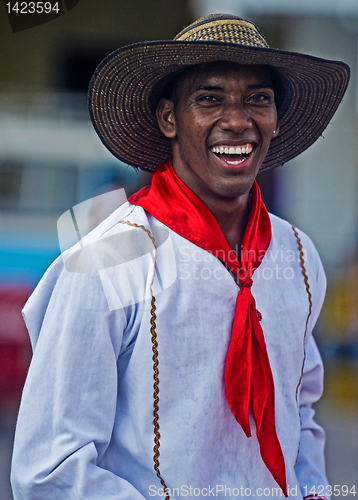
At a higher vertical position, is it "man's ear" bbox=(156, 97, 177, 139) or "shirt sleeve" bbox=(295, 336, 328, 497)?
"man's ear" bbox=(156, 97, 177, 139)

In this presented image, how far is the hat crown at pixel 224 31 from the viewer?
1.46 meters

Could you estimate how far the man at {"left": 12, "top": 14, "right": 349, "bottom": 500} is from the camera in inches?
50.0

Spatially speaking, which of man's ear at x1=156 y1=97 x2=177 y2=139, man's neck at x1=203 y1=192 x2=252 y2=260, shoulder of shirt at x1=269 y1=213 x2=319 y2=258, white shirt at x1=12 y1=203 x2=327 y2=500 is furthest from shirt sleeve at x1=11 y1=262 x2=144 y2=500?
shoulder of shirt at x1=269 y1=213 x2=319 y2=258

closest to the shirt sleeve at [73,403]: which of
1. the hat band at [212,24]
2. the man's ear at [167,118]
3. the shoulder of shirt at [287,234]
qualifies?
the man's ear at [167,118]

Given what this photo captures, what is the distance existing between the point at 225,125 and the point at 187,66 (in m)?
0.24

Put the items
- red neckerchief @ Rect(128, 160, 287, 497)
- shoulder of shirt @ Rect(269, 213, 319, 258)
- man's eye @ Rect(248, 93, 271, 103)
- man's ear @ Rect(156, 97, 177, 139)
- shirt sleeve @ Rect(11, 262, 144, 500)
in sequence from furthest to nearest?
1. shoulder of shirt @ Rect(269, 213, 319, 258)
2. man's ear @ Rect(156, 97, 177, 139)
3. man's eye @ Rect(248, 93, 271, 103)
4. red neckerchief @ Rect(128, 160, 287, 497)
5. shirt sleeve @ Rect(11, 262, 144, 500)

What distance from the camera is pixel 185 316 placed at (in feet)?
4.46

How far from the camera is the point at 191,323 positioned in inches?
53.7

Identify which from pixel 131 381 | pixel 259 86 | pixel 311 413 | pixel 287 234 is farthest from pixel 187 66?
pixel 311 413

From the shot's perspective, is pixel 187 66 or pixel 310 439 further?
pixel 310 439

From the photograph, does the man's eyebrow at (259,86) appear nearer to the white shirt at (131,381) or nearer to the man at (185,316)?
the man at (185,316)

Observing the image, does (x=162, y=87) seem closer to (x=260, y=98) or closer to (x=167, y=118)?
(x=167, y=118)

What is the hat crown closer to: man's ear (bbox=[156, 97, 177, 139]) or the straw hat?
the straw hat

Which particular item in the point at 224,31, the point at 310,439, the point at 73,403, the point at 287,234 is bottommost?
the point at 310,439
